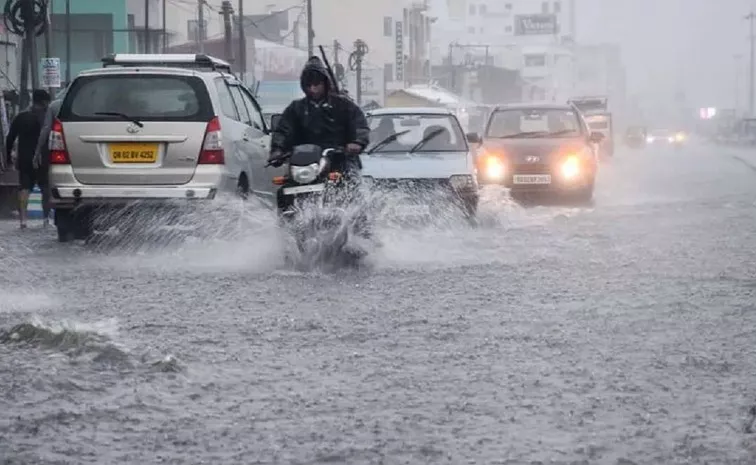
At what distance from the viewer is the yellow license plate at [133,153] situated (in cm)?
1367

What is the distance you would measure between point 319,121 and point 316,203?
2.90 feet

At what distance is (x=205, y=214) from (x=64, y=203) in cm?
131

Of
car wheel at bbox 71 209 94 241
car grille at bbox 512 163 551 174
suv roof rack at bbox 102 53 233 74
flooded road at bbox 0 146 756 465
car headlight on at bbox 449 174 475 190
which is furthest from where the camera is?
car grille at bbox 512 163 551 174

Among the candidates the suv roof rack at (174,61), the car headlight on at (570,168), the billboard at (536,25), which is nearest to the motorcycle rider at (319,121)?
the suv roof rack at (174,61)

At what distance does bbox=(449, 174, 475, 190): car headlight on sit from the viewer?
648 inches

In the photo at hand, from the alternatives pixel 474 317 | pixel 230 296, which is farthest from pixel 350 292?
pixel 474 317

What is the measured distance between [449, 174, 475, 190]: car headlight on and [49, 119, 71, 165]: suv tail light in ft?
14.9

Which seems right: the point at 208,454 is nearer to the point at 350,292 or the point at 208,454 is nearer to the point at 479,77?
the point at 350,292

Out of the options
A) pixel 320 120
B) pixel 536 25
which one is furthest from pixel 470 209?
pixel 536 25

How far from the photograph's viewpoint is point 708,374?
7.02 metres

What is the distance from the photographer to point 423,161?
16.8m

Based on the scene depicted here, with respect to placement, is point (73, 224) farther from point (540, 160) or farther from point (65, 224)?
point (540, 160)

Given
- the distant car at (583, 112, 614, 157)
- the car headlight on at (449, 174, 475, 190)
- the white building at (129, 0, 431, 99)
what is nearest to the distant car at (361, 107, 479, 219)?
the car headlight on at (449, 174, 475, 190)

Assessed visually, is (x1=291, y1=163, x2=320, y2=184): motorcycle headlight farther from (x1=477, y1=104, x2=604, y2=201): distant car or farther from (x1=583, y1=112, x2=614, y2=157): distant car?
(x1=583, y1=112, x2=614, y2=157): distant car
